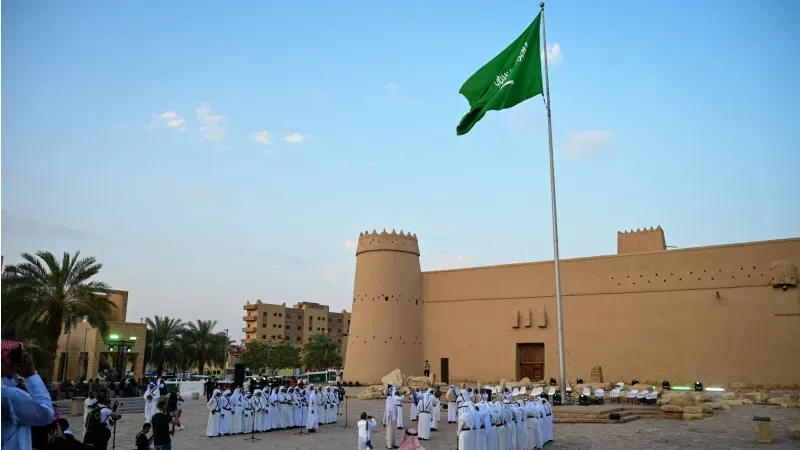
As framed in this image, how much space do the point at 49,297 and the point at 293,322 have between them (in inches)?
2308

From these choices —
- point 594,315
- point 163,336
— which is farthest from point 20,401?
point 163,336

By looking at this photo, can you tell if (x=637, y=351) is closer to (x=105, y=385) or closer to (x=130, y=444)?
(x=130, y=444)

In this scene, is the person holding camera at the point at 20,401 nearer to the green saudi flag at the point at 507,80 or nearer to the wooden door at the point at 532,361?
the green saudi flag at the point at 507,80

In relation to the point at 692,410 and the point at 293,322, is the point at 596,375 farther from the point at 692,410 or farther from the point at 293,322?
the point at 293,322

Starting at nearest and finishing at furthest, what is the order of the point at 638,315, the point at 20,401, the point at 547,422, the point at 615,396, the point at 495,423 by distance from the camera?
1. the point at 20,401
2. the point at 495,423
3. the point at 547,422
4. the point at 615,396
5. the point at 638,315

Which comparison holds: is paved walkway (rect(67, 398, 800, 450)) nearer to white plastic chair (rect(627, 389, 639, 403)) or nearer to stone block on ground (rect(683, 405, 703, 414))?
stone block on ground (rect(683, 405, 703, 414))

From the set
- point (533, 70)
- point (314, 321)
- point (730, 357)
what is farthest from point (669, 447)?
point (314, 321)

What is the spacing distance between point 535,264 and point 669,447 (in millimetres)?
21474

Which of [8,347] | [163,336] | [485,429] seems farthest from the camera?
[163,336]

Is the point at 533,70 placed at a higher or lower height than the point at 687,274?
higher

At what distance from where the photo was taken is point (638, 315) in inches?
1196

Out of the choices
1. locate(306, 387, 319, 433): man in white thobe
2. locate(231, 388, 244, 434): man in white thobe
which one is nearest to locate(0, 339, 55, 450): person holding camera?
locate(231, 388, 244, 434): man in white thobe

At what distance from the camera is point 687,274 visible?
29375 mm

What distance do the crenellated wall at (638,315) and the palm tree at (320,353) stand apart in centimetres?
2537
